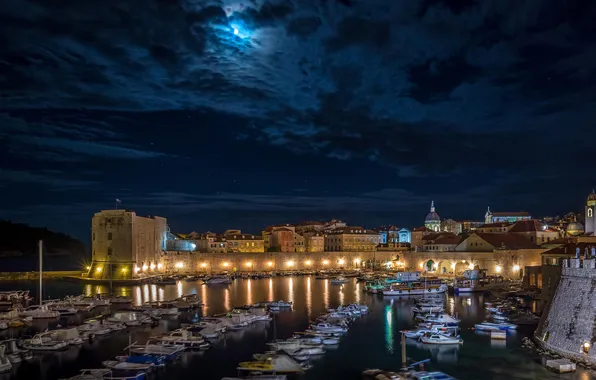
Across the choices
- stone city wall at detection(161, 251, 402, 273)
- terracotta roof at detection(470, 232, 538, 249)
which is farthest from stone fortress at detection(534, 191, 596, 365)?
stone city wall at detection(161, 251, 402, 273)

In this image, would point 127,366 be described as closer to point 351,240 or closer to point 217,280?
point 217,280

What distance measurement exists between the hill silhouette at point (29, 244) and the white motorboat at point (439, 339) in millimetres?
95278

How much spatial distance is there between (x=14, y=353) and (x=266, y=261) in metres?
39.3

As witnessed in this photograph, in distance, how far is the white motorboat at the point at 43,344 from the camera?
68.6ft

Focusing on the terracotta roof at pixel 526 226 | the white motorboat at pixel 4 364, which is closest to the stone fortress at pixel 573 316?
the white motorboat at pixel 4 364

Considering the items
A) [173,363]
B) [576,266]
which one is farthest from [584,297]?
[173,363]

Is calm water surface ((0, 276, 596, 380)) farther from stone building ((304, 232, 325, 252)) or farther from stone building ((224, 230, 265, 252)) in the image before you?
stone building ((304, 232, 325, 252))

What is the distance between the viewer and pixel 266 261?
5841 centimetres

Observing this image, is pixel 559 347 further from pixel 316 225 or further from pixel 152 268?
pixel 316 225

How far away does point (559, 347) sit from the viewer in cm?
1731

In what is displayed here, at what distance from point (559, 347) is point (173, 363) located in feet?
41.5

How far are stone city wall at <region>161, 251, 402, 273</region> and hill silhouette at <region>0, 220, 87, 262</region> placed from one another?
2255 inches

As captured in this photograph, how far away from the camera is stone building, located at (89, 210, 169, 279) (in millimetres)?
48669

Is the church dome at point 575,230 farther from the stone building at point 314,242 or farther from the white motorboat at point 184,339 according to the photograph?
the white motorboat at point 184,339
